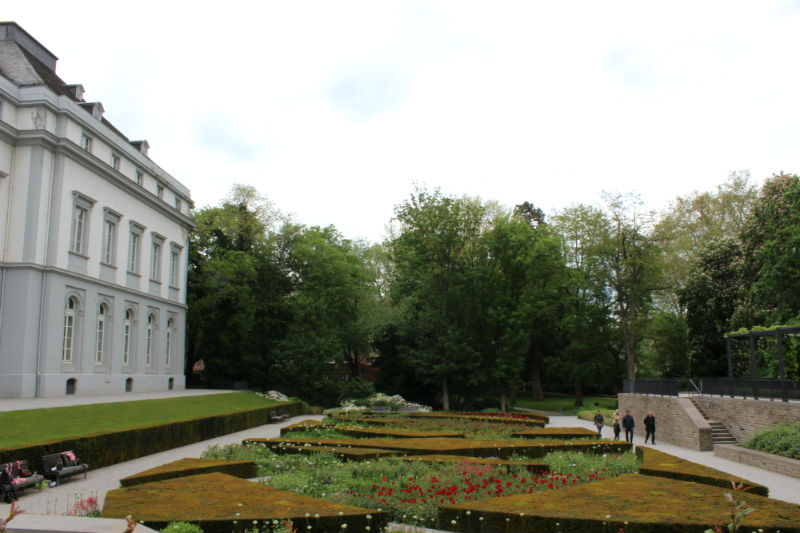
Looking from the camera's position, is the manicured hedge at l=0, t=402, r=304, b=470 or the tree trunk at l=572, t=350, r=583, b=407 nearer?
the manicured hedge at l=0, t=402, r=304, b=470

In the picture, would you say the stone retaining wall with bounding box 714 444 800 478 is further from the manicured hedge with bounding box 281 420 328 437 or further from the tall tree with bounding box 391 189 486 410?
the tall tree with bounding box 391 189 486 410

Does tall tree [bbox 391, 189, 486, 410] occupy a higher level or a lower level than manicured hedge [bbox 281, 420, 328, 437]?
higher

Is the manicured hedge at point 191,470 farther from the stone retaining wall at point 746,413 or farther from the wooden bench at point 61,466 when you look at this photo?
the stone retaining wall at point 746,413

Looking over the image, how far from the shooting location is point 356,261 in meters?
54.0

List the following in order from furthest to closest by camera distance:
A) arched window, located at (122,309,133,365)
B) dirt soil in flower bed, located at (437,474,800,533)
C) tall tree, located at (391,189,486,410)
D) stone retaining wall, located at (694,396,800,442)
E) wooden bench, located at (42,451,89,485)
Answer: tall tree, located at (391,189,486,410)
arched window, located at (122,309,133,365)
stone retaining wall, located at (694,396,800,442)
wooden bench, located at (42,451,89,485)
dirt soil in flower bed, located at (437,474,800,533)

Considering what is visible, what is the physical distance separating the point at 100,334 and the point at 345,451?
22112 mm

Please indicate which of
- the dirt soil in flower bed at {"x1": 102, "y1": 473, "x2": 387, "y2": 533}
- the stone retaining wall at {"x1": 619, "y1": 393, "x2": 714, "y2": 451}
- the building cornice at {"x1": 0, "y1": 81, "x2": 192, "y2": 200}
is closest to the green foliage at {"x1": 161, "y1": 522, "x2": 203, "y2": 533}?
the dirt soil in flower bed at {"x1": 102, "y1": 473, "x2": 387, "y2": 533}

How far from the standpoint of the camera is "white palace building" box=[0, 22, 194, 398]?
26172 millimetres

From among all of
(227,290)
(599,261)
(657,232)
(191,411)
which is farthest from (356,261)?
(191,411)

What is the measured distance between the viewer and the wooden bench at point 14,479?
11.5 meters

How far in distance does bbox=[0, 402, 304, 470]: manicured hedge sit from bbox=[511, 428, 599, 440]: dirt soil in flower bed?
1177 cm

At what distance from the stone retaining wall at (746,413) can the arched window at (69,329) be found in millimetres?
29442

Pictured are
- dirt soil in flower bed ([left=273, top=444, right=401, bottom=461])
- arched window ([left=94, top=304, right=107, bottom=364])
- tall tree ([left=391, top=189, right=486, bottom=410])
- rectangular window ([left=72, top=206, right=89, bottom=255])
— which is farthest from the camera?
tall tree ([left=391, top=189, right=486, bottom=410])

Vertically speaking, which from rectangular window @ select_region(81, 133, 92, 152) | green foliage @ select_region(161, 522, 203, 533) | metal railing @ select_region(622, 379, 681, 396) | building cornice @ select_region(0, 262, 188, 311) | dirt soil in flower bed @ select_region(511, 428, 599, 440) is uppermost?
rectangular window @ select_region(81, 133, 92, 152)
